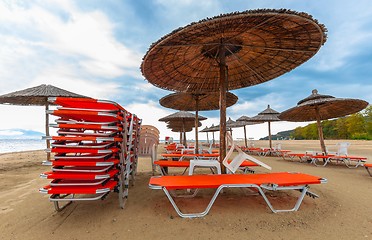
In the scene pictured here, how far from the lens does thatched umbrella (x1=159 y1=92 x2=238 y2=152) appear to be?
28.0 feet

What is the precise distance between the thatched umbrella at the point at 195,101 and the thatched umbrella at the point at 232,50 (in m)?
2.58

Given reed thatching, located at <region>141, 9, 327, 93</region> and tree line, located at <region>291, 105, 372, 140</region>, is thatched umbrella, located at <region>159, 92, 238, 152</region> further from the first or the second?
tree line, located at <region>291, 105, 372, 140</region>

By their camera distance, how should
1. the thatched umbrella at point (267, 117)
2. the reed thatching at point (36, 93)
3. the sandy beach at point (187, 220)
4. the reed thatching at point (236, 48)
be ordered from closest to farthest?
1. the sandy beach at point (187, 220)
2. the reed thatching at point (236, 48)
3. the reed thatching at point (36, 93)
4. the thatched umbrella at point (267, 117)

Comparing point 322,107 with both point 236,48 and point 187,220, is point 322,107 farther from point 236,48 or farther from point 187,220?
point 187,220

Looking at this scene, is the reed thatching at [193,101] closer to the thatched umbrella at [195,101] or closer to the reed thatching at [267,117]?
the thatched umbrella at [195,101]

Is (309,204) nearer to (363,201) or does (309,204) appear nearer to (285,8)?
(363,201)

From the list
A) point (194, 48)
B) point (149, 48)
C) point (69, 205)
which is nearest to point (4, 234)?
point (69, 205)

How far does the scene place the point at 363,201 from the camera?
3.17 metres

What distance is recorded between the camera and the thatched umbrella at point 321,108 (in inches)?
322

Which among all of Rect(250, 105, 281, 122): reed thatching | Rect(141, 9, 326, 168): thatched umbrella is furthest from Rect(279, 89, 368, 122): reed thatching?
Rect(141, 9, 326, 168): thatched umbrella

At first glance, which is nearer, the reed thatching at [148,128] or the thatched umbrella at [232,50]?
the thatched umbrella at [232,50]

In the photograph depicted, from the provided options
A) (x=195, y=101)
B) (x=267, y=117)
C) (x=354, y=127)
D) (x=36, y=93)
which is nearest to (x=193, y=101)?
(x=195, y=101)

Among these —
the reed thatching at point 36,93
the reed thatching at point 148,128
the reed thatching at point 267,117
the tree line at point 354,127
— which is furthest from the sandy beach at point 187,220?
the tree line at point 354,127

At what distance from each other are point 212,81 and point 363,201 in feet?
14.5
